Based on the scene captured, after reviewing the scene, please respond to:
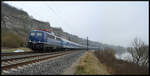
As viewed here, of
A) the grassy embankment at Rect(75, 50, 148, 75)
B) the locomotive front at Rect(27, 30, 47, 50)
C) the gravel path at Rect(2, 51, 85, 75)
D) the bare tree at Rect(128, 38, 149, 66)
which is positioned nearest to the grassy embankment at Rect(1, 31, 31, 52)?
the locomotive front at Rect(27, 30, 47, 50)

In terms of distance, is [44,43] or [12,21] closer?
[44,43]

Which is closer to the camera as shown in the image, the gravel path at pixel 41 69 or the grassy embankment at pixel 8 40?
the gravel path at pixel 41 69

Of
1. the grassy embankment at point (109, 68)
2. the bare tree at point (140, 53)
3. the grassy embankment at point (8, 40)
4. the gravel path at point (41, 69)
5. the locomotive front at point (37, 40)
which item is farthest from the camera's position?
the bare tree at point (140, 53)

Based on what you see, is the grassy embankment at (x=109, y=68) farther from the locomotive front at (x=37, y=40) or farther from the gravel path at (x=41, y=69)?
the locomotive front at (x=37, y=40)

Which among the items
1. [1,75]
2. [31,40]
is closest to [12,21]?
[31,40]

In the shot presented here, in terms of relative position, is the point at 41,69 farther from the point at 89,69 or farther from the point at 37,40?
the point at 37,40

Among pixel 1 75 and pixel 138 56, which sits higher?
pixel 1 75

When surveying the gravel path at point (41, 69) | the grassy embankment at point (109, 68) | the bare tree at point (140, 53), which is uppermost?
the gravel path at point (41, 69)

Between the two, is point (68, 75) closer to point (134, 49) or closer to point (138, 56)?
point (138, 56)

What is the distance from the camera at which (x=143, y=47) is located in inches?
1462

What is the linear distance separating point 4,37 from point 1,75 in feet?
30.8

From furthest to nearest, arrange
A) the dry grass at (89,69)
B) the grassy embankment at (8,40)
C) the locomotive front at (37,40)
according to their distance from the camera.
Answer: the locomotive front at (37,40), the grassy embankment at (8,40), the dry grass at (89,69)

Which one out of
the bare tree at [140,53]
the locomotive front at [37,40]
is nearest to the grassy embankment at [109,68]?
the locomotive front at [37,40]

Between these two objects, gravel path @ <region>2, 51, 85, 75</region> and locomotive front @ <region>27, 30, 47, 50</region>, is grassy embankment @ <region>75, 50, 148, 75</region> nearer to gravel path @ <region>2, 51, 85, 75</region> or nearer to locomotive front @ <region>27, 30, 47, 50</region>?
gravel path @ <region>2, 51, 85, 75</region>
